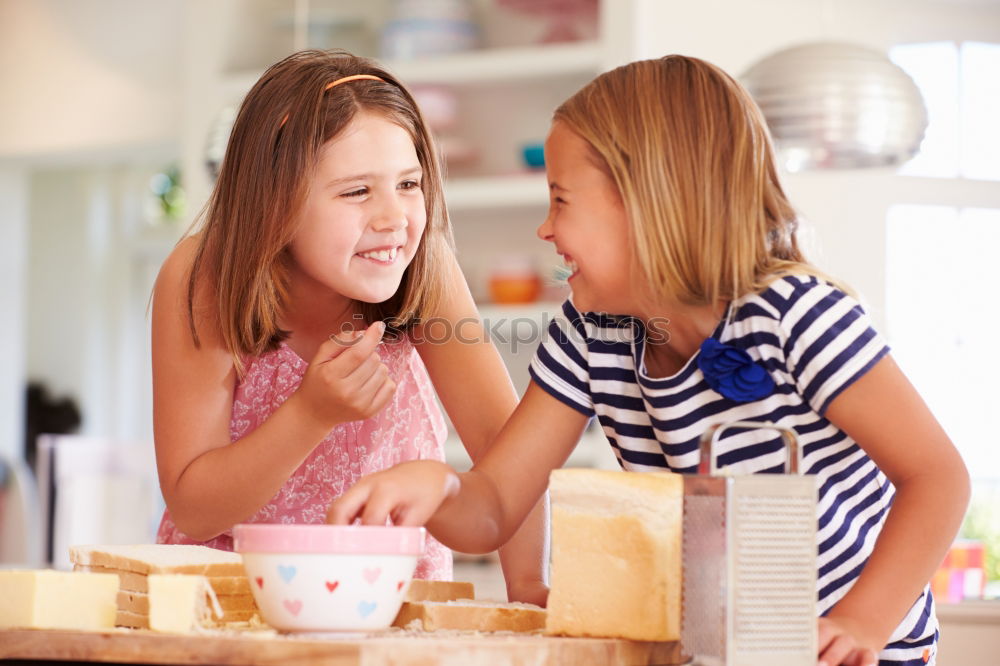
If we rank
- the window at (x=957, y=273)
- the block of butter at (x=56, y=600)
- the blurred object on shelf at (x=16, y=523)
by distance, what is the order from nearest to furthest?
the block of butter at (x=56, y=600) → the window at (x=957, y=273) → the blurred object on shelf at (x=16, y=523)

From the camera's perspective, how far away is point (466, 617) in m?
0.90

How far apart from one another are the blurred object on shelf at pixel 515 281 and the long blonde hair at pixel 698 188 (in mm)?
2548

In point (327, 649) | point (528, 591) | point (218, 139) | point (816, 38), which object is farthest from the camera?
point (816, 38)

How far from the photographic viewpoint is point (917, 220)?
4.34 m

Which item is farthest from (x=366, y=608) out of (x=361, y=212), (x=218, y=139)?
(x=218, y=139)

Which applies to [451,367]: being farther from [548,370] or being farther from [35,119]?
[35,119]

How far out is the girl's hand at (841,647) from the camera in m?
0.85

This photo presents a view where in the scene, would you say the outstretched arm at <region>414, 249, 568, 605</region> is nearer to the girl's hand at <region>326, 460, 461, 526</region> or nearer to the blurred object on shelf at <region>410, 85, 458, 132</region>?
the girl's hand at <region>326, 460, 461, 526</region>

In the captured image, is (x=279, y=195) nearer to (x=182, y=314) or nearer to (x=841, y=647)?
(x=182, y=314)

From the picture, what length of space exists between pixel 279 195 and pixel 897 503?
2.56 feet

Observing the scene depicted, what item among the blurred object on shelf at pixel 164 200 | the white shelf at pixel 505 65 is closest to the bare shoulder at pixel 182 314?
the white shelf at pixel 505 65

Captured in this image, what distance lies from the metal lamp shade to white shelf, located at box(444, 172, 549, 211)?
118 cm

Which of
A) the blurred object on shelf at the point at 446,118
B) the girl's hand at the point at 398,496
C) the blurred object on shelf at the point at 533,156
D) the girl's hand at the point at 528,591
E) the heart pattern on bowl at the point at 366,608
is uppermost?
the blurred object on shelf at the point at 446,118

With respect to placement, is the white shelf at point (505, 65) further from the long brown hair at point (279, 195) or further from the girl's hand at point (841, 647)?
the girl's hand at point (841, 647)
